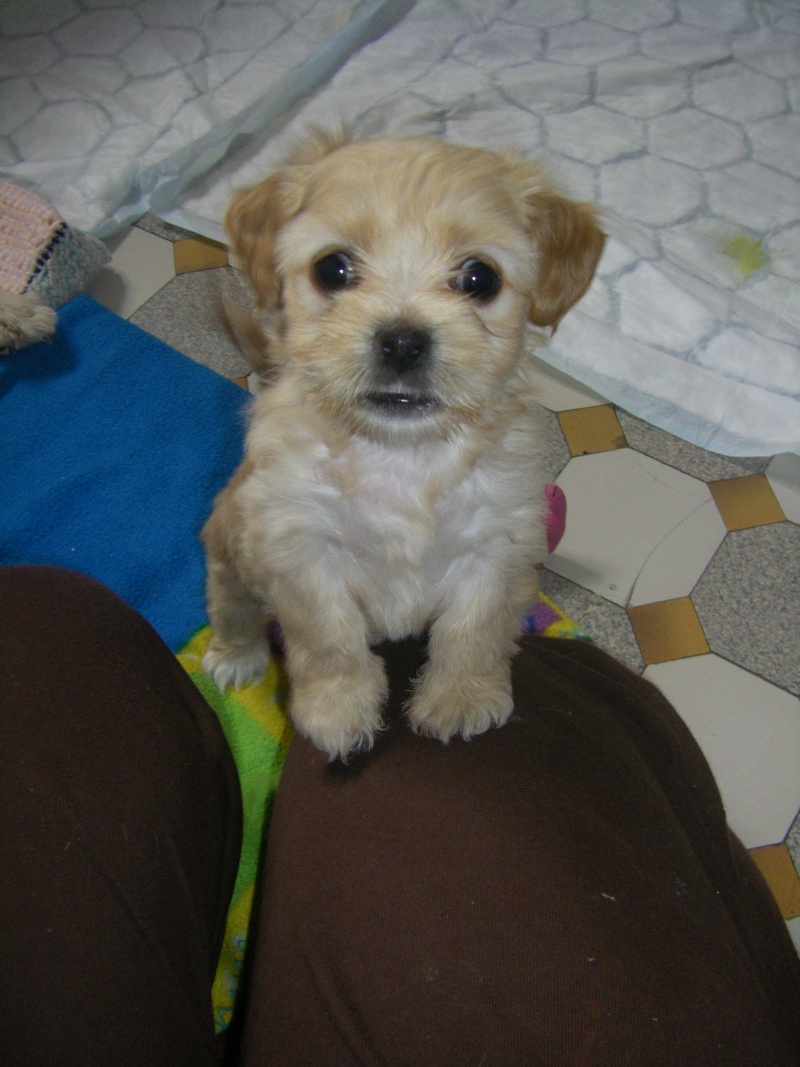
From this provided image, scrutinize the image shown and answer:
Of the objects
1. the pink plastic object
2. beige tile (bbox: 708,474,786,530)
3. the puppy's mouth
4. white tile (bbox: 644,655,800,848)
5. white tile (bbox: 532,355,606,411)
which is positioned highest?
the puppy's mouth

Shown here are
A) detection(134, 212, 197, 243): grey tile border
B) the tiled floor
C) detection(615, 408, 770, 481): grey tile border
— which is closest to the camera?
the tiled floor

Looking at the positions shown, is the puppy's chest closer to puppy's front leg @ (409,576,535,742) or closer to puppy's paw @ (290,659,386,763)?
puppy's front leg @ (409,576,535,742)

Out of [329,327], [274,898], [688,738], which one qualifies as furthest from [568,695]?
[329,327]

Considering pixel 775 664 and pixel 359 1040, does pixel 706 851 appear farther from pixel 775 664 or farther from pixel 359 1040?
pixel 775 664

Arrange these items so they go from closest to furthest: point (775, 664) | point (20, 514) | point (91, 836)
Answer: point (91, 836) → point (20, 514) → point (775, 664)

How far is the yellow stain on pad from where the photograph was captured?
10.0ft

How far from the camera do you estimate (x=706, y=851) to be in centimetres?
139

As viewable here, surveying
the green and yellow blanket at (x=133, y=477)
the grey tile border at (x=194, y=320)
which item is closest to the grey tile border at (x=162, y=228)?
the grey tile border at (x=194, y=320)

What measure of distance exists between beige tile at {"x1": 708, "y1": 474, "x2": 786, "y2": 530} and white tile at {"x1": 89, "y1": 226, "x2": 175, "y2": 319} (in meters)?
2.38

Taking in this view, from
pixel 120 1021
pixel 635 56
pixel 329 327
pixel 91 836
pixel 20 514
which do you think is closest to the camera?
pixel 120 1021

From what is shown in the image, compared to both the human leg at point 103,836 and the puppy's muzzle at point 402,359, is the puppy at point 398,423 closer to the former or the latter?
the puppy's muzzle at point 402,359

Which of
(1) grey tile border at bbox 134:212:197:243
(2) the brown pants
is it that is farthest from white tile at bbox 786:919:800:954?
(1) grey tile border at bbox 134:212:197:243

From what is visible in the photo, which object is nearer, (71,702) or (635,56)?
(71,702)

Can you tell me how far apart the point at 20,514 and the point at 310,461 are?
1143 mm
